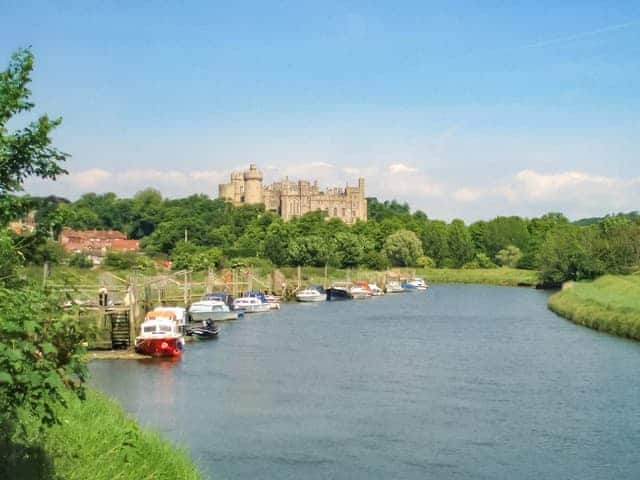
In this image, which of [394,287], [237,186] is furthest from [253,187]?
[394,287]

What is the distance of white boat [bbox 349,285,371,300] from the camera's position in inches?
3025

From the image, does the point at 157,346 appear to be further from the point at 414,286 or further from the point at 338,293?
the point at 414,286

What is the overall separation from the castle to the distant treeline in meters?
5.64

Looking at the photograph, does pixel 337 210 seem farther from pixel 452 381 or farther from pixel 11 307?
pixel 11 307

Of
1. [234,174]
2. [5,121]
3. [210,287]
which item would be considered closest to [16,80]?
[5,121]

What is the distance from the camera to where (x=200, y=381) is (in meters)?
28.0

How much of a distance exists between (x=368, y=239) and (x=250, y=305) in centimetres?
5973

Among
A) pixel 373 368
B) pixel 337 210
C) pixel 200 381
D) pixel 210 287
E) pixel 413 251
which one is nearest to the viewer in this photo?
pixel 200 381

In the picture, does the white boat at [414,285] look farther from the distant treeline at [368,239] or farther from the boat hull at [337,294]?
the boat hull at [337,294]

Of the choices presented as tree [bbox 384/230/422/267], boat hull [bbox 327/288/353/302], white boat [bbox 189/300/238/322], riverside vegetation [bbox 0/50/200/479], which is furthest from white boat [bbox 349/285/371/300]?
riverside vegetation [bbox 0/50/200/479]

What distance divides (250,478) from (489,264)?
10085 cm

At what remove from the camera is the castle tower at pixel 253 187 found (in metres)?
156

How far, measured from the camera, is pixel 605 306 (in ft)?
150

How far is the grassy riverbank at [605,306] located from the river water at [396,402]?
36.8 inches
